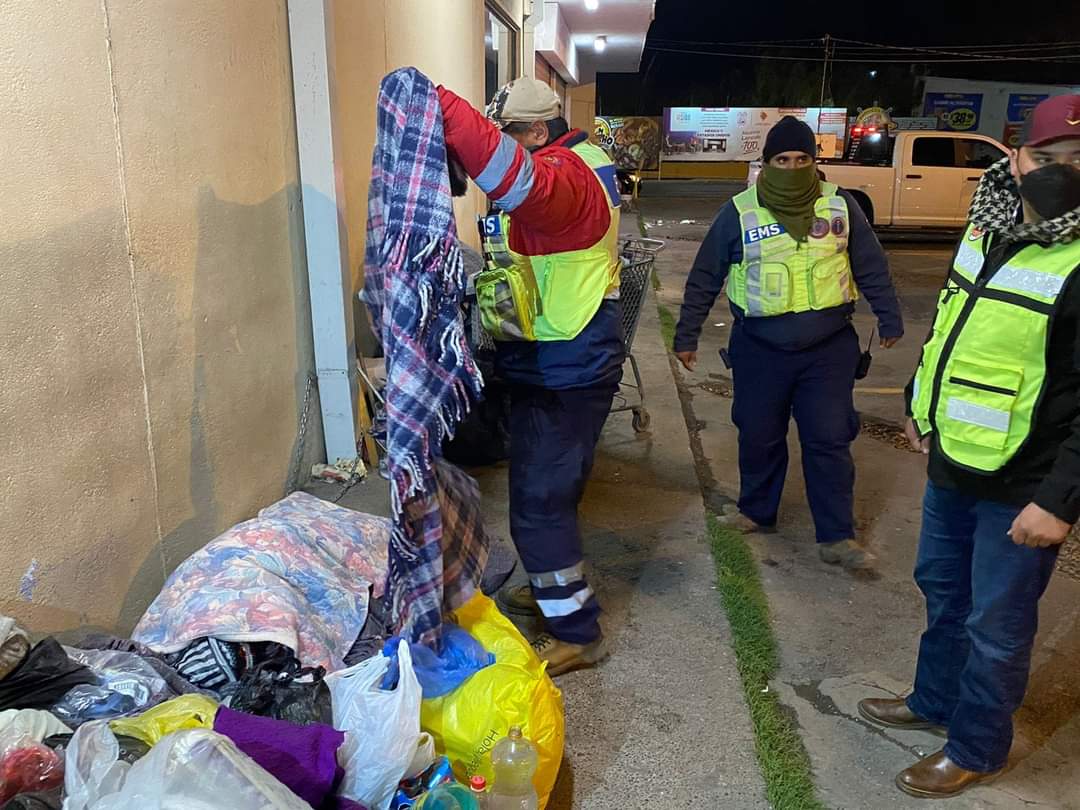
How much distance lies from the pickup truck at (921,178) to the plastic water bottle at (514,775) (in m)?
14.7

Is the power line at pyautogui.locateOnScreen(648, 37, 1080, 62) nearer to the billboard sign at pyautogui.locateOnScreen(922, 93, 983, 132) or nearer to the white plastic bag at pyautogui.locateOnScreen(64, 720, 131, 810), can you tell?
the billboard sign at pyautogui.locateOnScreen(922, 93, 983, 132)

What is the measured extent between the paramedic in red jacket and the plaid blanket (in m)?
0.43

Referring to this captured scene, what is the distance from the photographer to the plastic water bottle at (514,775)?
2.26 meters

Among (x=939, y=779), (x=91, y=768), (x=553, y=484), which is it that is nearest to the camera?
(x=91, y=768)

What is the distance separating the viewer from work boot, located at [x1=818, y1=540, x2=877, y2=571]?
3918 mm

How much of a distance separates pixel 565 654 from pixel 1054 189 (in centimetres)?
205

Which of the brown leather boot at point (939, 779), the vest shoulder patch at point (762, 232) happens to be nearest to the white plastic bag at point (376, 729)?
the brown leather boot at point (939, 779)

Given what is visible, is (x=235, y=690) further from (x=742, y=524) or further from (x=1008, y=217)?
(x=742, y=524)

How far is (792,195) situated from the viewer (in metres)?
3.65

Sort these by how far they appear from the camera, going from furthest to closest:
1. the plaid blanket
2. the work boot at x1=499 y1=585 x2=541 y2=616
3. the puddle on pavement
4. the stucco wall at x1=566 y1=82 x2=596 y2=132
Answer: the stucco wall at x1=566 y1=82 x2=596 y2=132, the puddle on pavement, the work boot at x1=499 y1=585 x2=541 y2=616, the plaid blanket

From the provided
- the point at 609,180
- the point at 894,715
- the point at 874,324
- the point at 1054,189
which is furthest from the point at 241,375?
the point at 874,324

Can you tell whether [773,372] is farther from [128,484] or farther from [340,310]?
[128,484]

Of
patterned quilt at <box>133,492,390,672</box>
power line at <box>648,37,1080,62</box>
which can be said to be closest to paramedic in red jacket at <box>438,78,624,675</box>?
patterned quilt at <box>133,492,390,672</box>

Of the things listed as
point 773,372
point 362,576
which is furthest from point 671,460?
point 362,576
